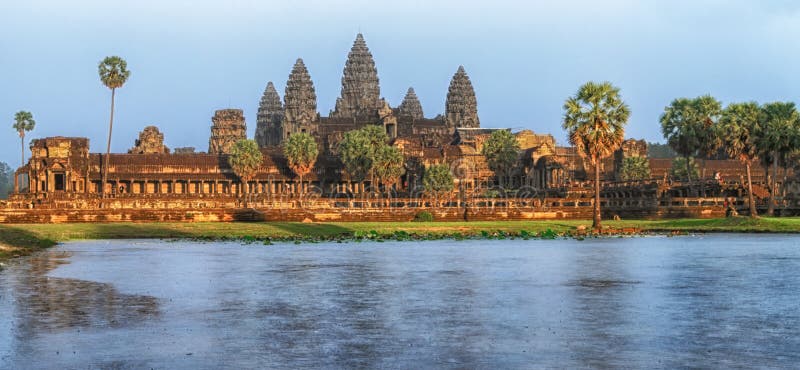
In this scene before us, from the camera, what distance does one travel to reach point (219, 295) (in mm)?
29156

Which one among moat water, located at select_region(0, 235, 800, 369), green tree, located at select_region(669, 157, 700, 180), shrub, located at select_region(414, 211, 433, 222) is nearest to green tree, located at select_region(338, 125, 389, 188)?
green tree, located at select_region(669, 157, 700, 180)

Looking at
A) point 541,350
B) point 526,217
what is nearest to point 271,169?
point 526,217

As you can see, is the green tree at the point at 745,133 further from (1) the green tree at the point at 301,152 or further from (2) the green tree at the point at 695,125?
(1) the green tree at the point at 301,152

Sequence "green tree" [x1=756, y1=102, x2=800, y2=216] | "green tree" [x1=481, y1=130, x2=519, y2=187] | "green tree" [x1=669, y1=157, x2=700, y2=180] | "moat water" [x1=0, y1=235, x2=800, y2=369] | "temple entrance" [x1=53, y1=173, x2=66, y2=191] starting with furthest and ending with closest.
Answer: "temple entrance" [x1=53, y1=173, x2=66, y2=191], "green tree" [x1=669, y1=157, x2=700, y2=180], "green tree" [x1=481, y1=130, x2=519, y2=187], "green tree" [x1=756, y1=102, x2=800, y2=216], "moat water" [x1=0, y1=235, x2=800, y2=369]

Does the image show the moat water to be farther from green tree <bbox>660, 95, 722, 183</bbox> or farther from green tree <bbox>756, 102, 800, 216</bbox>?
green tree <bbox>660, 95, 722, 183</bbox>

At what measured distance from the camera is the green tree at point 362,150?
139500 mm

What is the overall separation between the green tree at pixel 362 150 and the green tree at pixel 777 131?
192 ft

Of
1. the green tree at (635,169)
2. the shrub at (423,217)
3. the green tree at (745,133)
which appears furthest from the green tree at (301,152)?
the green tree at (745,133)

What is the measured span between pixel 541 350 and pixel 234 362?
5508 mm

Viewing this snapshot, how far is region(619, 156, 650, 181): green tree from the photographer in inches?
6038

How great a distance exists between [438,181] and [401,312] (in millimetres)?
118643

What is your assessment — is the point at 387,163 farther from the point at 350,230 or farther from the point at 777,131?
the point at 350,230

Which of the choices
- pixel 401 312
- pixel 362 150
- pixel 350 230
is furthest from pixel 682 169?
pixel 401 312

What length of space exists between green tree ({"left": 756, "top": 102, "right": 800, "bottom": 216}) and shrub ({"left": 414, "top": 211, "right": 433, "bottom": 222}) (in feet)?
91.2
